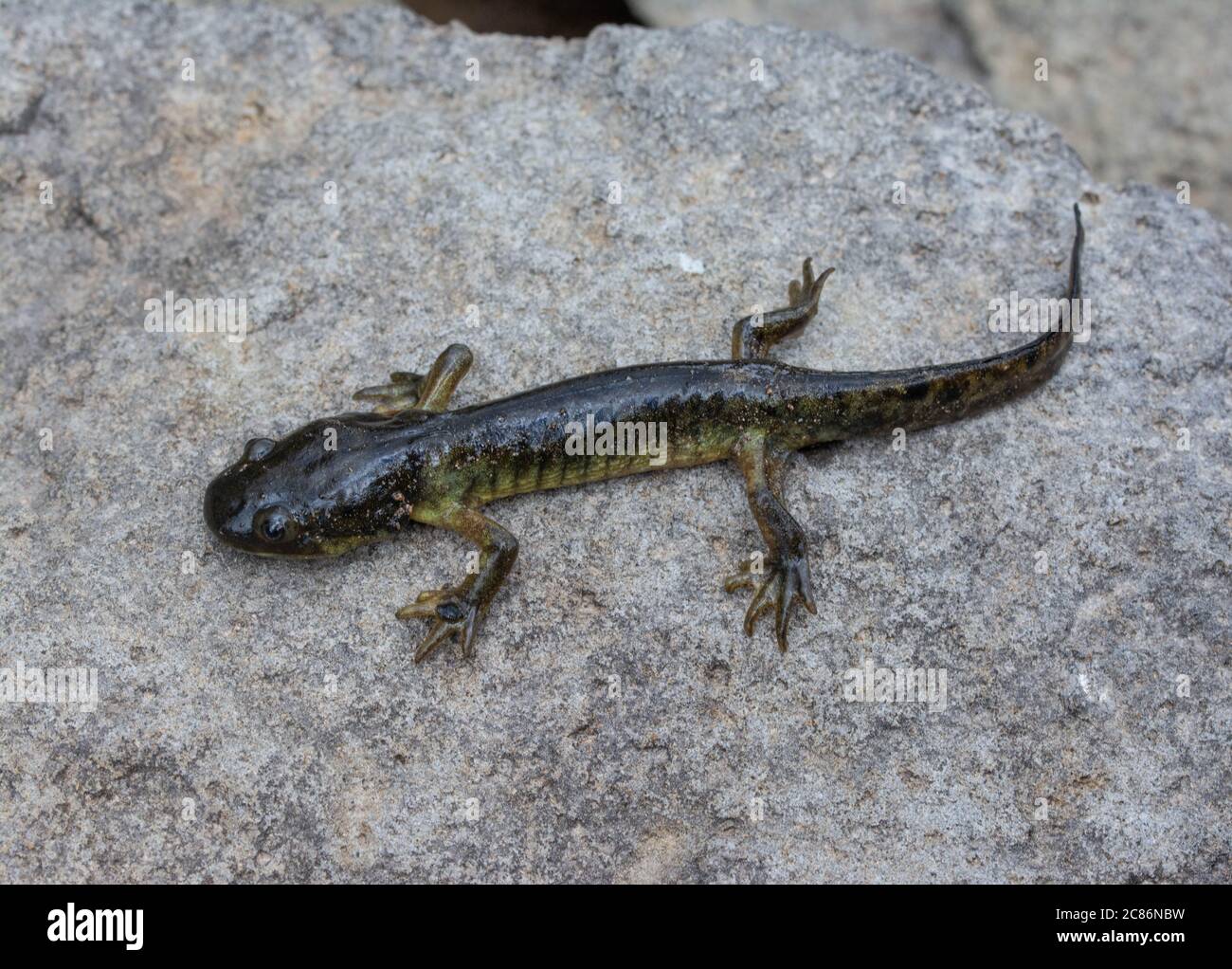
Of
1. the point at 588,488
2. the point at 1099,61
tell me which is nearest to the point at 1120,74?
the point at 1099,61

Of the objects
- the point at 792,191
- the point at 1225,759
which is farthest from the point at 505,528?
the point at 1225,759

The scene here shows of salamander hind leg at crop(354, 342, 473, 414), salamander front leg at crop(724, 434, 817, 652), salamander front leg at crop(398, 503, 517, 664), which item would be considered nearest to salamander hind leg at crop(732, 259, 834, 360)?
salamander front leg at crop(724, 434, 817, 652)

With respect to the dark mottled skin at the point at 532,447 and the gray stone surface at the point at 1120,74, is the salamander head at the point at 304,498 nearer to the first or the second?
the dark mottled skin at the point at 532,447

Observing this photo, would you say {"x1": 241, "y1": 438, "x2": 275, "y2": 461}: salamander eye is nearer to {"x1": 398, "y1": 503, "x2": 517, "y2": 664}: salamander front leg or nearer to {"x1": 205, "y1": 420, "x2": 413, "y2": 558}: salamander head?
{"x1": 205, "y1": 420, "x2": 413, "y2": 558}: salamander head

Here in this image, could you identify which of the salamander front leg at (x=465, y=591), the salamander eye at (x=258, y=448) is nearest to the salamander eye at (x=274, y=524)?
the salamander eye at (x=258, y=448)

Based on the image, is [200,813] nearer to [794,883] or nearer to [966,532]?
[794,883]

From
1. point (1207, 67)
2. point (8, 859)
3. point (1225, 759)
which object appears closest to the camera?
point (8, 859)

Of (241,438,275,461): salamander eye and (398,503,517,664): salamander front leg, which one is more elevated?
(241,438,275,461): salamander eye
